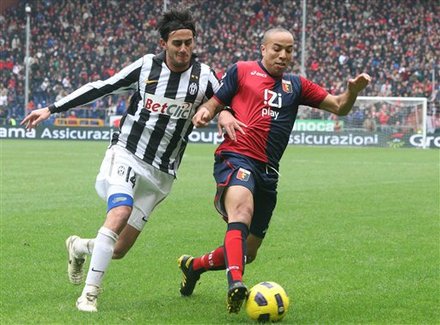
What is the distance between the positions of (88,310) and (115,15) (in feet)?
152

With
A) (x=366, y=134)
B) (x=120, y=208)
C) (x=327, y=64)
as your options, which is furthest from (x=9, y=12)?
(x=120, y=208)

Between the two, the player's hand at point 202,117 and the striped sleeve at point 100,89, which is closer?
the player's hand at point 202,117

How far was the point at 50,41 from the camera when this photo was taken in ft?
163

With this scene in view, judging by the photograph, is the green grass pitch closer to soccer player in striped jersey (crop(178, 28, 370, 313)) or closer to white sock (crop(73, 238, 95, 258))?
white sock (crop(73, 238, 95, 258))

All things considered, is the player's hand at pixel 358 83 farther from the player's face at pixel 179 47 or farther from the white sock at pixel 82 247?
the white sock at pixel 82 247

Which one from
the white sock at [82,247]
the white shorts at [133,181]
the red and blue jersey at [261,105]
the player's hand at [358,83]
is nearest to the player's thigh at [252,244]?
the red and blue jersey at [261,105]

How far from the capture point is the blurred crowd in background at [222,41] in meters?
45.0

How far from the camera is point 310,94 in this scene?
7.45 metres

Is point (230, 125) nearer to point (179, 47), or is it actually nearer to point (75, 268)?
point (179, 47)

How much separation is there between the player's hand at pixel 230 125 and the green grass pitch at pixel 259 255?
1326 millimetres

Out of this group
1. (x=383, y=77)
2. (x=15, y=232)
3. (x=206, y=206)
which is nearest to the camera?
(x=15, y=232)

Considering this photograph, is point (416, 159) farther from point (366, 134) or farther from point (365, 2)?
point (365, 2)

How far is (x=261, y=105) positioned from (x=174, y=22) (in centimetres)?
95

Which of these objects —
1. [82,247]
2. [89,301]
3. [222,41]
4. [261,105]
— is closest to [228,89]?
[261,105]
